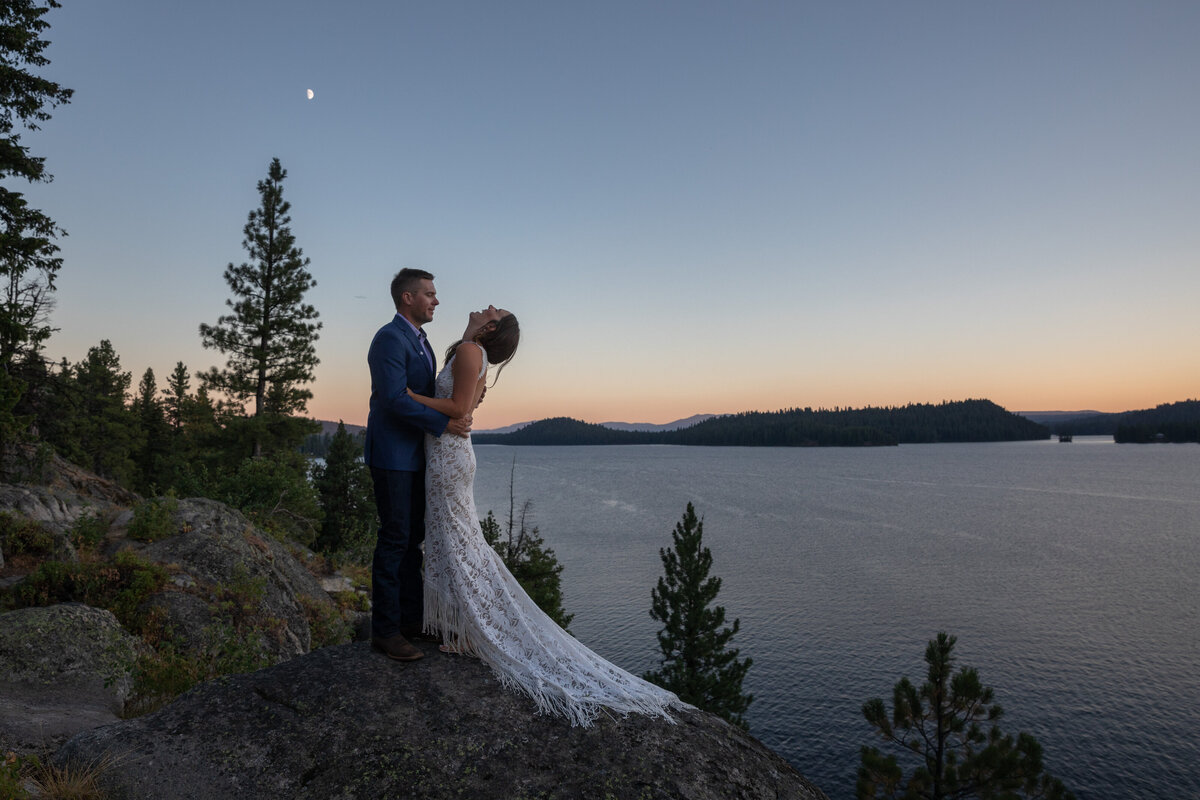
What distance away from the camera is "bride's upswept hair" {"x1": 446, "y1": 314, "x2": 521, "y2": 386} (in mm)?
4922

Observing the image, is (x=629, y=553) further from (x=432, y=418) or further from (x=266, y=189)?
(x=432, y=418)

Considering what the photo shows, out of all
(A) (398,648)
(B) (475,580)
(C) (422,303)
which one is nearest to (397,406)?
(C) (422,303)

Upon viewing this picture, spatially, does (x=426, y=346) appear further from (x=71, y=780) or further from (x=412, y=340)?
(x=71, y=780)

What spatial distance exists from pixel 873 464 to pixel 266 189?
17493cm

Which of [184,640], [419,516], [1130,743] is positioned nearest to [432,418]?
[419,516]

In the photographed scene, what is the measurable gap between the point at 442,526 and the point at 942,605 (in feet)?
180

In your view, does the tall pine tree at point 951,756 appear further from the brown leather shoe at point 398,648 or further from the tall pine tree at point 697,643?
the brown leather shoe at point 398,648

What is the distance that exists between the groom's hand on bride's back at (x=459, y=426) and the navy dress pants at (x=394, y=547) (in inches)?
18.0

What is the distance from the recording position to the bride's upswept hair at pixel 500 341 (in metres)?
4.92

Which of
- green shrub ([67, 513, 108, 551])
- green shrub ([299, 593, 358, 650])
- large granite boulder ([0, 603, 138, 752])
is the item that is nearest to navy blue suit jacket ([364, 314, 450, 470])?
large granite boulder ([0, 603, 138, 752])

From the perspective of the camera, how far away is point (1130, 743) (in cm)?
3044

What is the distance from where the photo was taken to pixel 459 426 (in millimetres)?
4688

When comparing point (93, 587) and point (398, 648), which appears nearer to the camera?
point (398, 648)

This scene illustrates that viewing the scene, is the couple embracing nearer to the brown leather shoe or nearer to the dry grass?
the brown leather shoe
